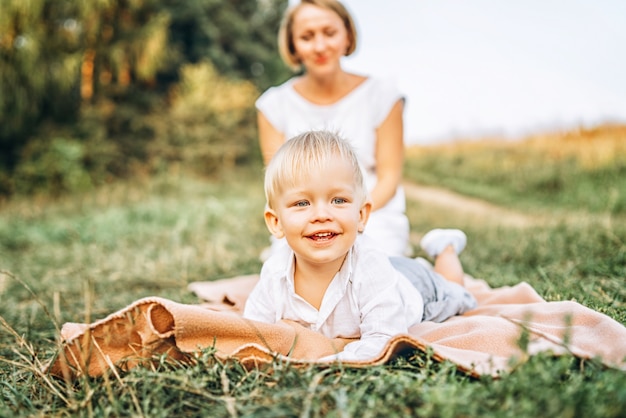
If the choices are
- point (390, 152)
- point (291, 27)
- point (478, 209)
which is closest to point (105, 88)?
point (478, 209)

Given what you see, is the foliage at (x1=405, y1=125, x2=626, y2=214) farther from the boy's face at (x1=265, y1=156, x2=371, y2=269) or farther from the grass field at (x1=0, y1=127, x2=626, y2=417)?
the boy's face at (x1=265, y1=156, x2=371, y2=269)

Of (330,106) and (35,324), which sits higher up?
(330,106)

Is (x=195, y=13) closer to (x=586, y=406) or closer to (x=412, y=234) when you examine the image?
(x=412, y=234)

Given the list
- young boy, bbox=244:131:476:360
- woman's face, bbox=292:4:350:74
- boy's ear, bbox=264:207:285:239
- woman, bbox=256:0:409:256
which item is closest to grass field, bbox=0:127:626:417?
young boy, bbox=244:131:476:360

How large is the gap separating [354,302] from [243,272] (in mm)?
2438

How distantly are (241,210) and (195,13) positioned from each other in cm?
1003

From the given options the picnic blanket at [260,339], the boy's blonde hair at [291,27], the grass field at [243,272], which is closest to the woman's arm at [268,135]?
the boy's blonde hair at [291,27]

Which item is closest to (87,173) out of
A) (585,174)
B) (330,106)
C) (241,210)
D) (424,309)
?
(241,210)

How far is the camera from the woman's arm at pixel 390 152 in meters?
3.56

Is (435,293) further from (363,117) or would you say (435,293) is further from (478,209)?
(478,209)

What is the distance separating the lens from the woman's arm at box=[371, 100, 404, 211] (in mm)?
3559

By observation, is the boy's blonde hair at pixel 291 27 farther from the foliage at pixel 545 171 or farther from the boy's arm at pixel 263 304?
→ the foliage at pixel 545 171

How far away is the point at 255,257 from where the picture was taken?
194 inches

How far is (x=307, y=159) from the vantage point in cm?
198
